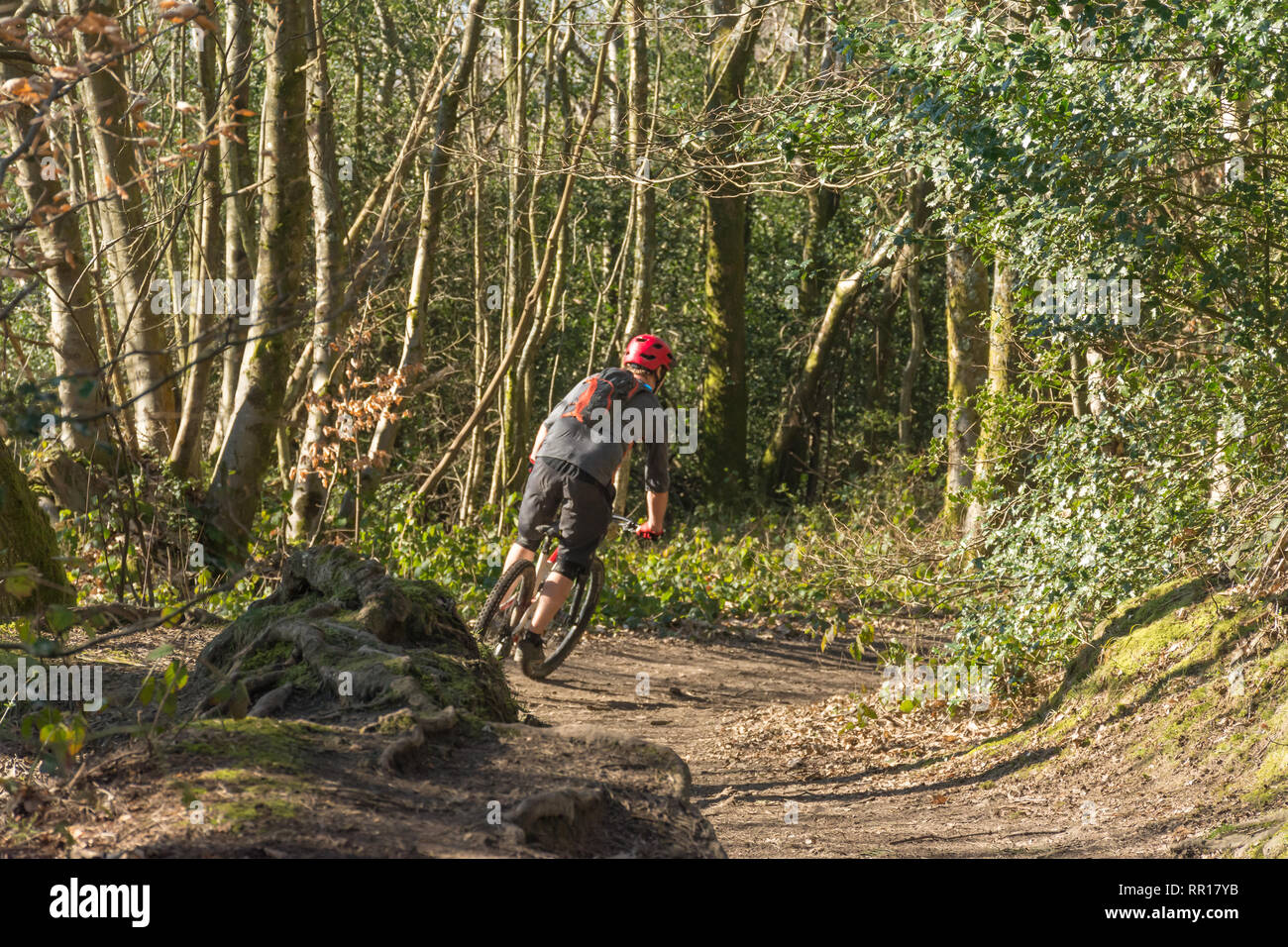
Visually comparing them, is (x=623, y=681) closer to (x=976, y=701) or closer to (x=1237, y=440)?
(x=976, y=701)

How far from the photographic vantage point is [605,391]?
7469 mm

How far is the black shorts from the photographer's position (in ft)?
24.5

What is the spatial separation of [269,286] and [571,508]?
14.0 ft

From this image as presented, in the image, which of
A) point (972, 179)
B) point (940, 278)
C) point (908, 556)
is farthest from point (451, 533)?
point (940, 278)

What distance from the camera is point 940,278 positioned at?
72.5ft

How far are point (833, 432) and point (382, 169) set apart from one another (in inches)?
361

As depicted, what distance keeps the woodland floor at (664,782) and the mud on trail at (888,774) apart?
19mm

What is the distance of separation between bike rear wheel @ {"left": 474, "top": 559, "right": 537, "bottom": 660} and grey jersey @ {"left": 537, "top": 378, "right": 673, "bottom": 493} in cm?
76

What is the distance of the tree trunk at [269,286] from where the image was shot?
1039 cm

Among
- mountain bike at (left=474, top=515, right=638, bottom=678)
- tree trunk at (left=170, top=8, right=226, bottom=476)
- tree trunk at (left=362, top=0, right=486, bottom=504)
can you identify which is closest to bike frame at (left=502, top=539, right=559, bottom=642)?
mountain bike at (left=474, top=515, right=638, bottom=678)

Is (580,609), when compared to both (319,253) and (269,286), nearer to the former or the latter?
(269,286)

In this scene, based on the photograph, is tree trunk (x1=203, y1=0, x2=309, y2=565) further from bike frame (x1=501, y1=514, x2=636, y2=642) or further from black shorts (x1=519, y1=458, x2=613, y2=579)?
black shorts (x1=519, y1=458, x2=613, y2=579)

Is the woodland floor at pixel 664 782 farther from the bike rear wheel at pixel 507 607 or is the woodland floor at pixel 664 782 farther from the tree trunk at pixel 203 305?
the tree trunk at pixel 203 305

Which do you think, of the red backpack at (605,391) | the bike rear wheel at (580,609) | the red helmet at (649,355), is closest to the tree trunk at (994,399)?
the red helmet at (649,355)
